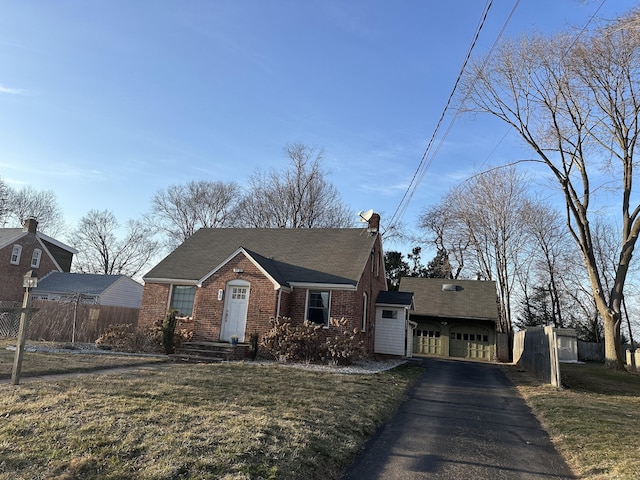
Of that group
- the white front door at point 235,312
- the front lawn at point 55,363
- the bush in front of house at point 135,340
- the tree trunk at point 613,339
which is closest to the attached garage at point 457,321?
the tree trunk at point 613,339

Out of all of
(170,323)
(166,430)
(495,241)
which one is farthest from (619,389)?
(495,241)

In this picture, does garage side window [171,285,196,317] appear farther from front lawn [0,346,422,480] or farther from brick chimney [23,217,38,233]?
brick chimney [23,217,38,233]

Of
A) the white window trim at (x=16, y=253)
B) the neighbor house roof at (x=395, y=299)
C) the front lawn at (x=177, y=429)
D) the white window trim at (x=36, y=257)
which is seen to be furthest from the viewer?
the white window trim at (x=36, y=257)

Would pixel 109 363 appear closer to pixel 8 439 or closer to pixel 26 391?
pixel 26 391

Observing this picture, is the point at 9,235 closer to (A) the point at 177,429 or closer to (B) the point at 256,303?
(B) the point at 256,303

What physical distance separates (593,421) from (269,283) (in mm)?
11660

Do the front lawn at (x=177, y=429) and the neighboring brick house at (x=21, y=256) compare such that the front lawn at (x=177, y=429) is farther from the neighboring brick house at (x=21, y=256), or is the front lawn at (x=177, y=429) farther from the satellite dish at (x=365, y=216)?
the neighboring brick house at (x=21, y=256)

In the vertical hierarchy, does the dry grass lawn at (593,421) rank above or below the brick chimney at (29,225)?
below

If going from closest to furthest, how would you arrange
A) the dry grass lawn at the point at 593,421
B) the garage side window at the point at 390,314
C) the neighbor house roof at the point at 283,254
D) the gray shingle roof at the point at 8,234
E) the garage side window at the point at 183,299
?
the dry grass lawn at the point at 593,421 → the neighbor house roof at the point at 283,254 → the garage side window at the point at 183,299 → the garage side window at the point at 390,314 → the gray shingle roof at the point at 8,234

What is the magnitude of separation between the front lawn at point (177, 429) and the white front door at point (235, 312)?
7989 millimetres

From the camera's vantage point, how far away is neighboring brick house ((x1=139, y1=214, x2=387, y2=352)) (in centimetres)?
1745

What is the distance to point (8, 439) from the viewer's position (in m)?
5.00

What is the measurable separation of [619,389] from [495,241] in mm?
20701

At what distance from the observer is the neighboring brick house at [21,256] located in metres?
31.1
